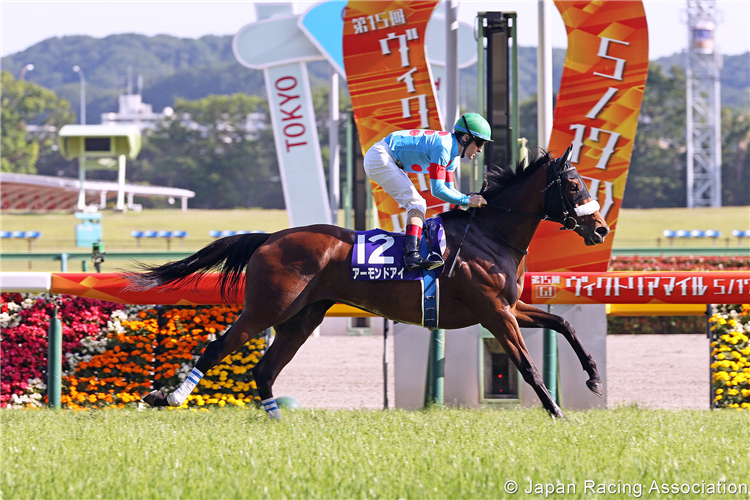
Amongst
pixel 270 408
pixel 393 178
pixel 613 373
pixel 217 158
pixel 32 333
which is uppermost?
pixel 217 158

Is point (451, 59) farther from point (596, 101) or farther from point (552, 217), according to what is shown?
point (552, 217)

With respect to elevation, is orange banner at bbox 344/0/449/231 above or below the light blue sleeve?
above

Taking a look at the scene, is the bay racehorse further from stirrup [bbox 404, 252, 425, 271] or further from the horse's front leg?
stirrup [bbox 404, 252, 425, 271]

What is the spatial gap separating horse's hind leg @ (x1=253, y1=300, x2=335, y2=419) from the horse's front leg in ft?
3.50

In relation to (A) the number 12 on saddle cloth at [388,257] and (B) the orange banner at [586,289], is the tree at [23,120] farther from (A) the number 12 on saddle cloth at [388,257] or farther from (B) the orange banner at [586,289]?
(A) the number 12 on saddle cloth at [388,257]

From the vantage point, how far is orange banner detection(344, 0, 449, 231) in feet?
22.8

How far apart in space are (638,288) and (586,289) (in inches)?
13.6

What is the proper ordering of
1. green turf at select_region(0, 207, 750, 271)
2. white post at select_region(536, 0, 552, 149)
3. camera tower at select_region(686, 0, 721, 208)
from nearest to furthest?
1. white post at select_region(536, 0, 552, 149)
2. green turf at select_region(0, 207, 750, 271)
3. camera tower at select_region(686, 0, 721, 208)

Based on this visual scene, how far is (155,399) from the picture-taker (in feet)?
15.7

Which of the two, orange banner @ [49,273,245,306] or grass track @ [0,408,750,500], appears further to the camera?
orange banner @ [49,273,245,306]

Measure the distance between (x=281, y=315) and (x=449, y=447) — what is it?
4.55 feet

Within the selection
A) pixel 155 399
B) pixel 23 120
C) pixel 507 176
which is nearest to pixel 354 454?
pixel 155 399

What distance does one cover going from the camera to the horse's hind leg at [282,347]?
16.4ft

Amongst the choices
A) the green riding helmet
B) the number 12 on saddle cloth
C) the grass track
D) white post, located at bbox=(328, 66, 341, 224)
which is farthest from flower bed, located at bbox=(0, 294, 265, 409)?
white post, located at bbox=(328, 66, 341, 224)
